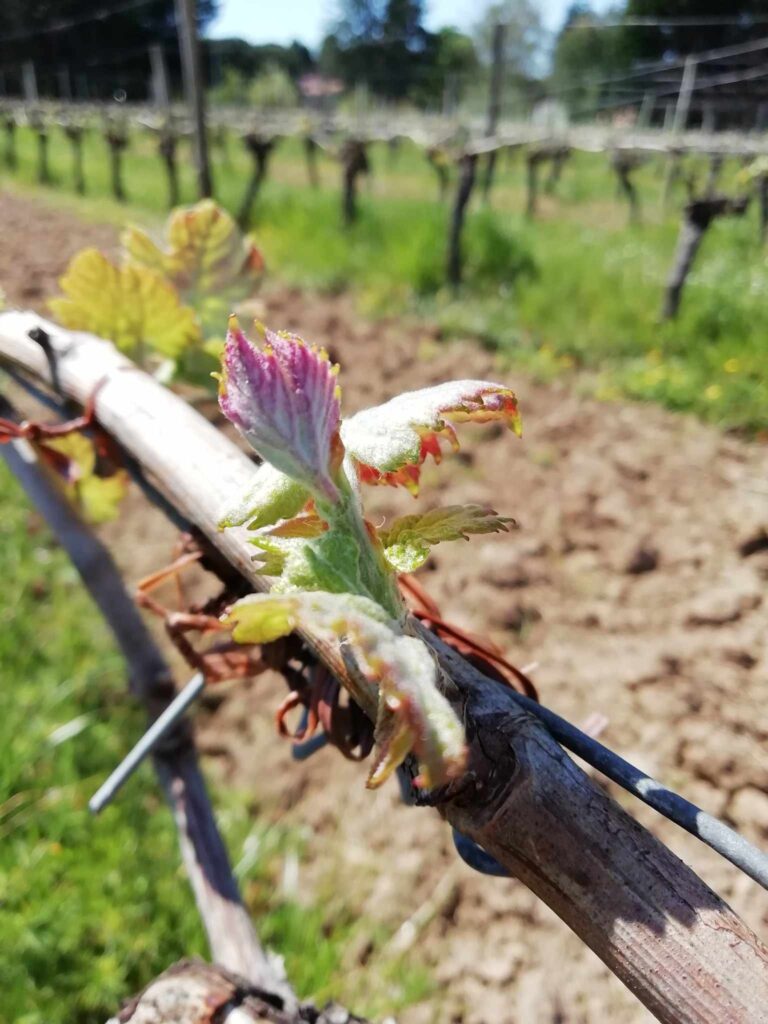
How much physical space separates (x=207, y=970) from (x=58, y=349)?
0.79 meters

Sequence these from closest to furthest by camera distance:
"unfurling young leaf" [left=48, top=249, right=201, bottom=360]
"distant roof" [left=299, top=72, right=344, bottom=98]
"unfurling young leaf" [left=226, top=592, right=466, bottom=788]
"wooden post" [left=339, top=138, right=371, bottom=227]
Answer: "unfurling young leaf" [left=226, top=592, right=466, bottom=788] → "unfurling young leaf" [left=48, top=249, right=201, bottom=360] → "wooden post" [left=339, top=138, right=371, bottom=227] → "distant roof" [left=299, top=72, right=344, bottom=98]

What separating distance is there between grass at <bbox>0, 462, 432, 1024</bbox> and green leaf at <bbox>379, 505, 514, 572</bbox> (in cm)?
185

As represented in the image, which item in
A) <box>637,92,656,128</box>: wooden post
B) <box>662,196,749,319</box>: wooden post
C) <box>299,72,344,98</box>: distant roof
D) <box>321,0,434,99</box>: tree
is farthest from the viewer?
<box>321,0,434,99</box>: tree

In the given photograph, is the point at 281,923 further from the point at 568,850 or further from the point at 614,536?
the point at 614,536

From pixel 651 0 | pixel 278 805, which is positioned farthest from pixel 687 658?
pixel 651 0

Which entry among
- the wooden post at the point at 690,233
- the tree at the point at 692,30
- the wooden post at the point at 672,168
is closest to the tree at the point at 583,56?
the tree at the point at 692,30

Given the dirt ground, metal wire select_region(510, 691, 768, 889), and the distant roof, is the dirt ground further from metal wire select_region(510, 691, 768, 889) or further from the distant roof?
the distant roof

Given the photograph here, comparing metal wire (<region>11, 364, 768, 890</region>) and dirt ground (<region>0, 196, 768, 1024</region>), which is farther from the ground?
metal wire (<region>11, 364, 768, 890</region>)

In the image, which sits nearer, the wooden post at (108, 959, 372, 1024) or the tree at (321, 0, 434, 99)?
the wooden post at (108, 959, 372, 1024)

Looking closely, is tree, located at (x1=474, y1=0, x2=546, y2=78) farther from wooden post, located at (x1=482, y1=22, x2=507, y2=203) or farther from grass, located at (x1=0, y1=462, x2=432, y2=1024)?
grass, located at (x1=0, y1=462, x2=432, y2=1024)

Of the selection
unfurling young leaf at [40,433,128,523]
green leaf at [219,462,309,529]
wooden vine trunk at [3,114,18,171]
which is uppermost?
green leaf at [219,462,309,529]

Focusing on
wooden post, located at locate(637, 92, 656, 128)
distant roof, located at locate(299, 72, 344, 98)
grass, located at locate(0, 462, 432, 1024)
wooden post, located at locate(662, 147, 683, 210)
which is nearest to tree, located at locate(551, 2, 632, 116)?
wooden post, located at locate(637, 92, 656, 128)

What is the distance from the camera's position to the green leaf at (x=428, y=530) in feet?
1.73

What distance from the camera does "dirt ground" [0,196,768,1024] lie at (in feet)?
6.95
